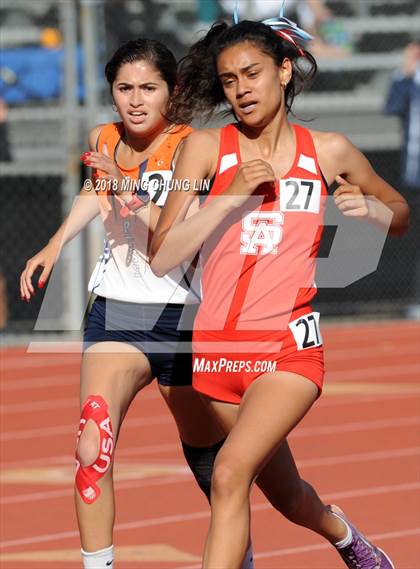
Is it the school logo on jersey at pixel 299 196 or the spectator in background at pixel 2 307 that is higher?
the school logo on jersey at pixel 299 196

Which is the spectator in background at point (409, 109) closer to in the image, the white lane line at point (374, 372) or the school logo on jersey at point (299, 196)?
the white lane line at point (374, 372)

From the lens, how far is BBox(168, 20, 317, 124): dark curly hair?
4.48 m

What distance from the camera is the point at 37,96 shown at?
14.1m

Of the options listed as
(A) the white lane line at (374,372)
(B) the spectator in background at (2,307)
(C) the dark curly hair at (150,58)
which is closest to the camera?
(C) the dark curly hair at (150,58)

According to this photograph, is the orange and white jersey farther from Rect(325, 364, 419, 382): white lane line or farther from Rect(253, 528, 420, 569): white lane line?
Rect(325, 364, 419, 382): white lane line

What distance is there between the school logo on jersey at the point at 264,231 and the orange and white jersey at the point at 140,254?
679 mm

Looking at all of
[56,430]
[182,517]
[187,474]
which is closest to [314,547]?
[182,517]

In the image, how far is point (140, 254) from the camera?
503 centimetres

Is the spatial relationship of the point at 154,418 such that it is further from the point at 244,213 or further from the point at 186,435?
the point at 244,213

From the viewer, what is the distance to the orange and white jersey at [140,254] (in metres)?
4.99

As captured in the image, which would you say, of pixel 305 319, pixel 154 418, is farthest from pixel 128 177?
pixel 154 418

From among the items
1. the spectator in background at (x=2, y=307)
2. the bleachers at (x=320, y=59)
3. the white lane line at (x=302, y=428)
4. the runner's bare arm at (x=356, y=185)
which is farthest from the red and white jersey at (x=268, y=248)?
the bleachers at (x=320, y=59)

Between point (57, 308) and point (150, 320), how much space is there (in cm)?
882

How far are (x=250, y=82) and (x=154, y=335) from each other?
1.12 meters
